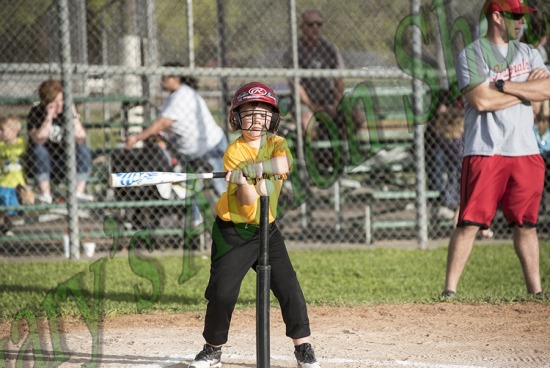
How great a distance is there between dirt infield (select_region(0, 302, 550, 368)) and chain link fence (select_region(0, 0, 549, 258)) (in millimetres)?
3321

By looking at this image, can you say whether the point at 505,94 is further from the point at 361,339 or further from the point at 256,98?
the point at 256,98

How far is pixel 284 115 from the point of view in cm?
931

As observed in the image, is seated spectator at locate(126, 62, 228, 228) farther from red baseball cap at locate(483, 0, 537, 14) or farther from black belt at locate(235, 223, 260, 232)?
black belt at locate(235, 223, 260, 232)

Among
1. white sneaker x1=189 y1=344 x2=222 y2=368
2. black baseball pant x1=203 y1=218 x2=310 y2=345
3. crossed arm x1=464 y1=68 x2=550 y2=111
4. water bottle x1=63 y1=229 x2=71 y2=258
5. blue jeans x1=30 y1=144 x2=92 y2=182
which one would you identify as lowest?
white sneaker x1=189 y1=344 x2=222 y2=368

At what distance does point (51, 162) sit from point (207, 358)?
5.66m

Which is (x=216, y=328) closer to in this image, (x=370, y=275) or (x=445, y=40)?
(x=370, y=275)

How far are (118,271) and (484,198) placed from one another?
12.3 feet

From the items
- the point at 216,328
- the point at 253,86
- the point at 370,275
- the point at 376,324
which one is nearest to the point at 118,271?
the point at 370,275

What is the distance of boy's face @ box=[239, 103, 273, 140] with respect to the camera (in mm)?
4090

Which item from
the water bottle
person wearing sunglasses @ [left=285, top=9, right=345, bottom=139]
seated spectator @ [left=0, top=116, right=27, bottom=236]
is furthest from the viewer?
person wearing sunglasses @ [left=285, top=9, right=345, bottom=139]

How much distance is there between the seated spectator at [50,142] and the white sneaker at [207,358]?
5005 millimetres

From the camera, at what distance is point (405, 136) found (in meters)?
10.1

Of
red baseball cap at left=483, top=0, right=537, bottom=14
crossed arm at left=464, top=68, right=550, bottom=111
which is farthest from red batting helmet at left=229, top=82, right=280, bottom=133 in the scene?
red baseball cap at left=483, top=0, right=537, bottom=14

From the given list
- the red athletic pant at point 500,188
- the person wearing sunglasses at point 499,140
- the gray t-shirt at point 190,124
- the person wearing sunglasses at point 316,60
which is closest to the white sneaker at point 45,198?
the gray t-shirt at point 190,124
